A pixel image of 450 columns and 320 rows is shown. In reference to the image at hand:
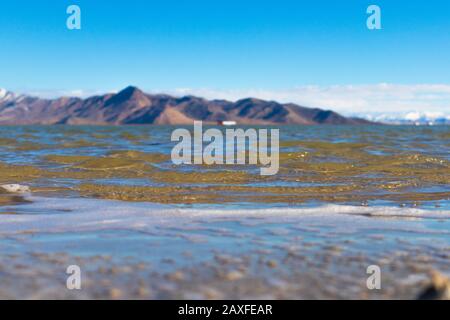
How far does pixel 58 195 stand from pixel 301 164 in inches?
413

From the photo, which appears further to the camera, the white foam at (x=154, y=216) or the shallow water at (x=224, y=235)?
the white foam at (x=154, y=216)

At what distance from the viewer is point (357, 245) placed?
710 cm

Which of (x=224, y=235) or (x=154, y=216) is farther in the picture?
(x=154, y=216)

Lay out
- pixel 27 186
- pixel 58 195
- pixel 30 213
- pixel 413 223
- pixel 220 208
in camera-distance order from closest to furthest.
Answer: pixel 413 223, pixel 30 213, pixel 220 208, pixel 58 195, pixel 27 186

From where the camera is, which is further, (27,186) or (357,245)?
(27,186)

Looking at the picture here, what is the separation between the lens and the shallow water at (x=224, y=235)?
5387mm

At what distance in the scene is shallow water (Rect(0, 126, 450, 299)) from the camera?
539 centimetres

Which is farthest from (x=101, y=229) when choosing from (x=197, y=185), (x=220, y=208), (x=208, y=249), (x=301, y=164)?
(x=301, y=164)

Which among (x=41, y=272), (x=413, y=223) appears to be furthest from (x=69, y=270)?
(x=413, y=223)

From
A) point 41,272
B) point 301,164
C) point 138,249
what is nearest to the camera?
point 41,272

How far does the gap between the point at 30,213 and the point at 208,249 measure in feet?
14.6

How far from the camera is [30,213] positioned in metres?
9.80

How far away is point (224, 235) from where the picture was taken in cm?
776
